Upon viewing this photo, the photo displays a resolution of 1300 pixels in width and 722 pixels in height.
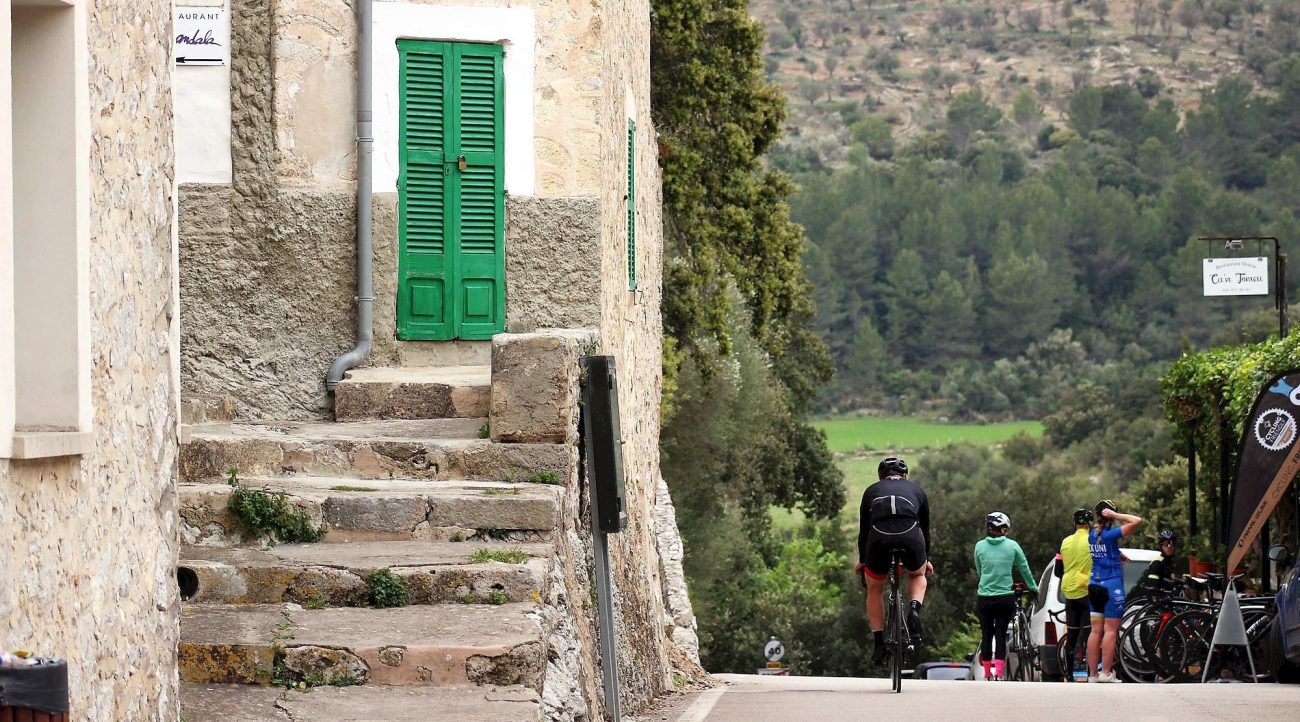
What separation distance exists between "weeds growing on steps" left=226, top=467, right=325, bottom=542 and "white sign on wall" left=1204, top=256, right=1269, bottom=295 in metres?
15.8

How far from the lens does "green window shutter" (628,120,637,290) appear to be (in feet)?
46.3

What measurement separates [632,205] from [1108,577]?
5.15m

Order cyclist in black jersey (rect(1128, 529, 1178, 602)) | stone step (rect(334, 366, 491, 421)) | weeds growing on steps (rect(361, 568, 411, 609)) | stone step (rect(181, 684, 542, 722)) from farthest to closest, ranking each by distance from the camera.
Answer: cyclist in black jersey (rect(1128, 529, 1178, 602)) → stone step (rect(334, 366, 491, 421)) → weeds growing on steps (rect(361, 568, 411, 609)) → stone step (rect(181, 684, 542, 722))

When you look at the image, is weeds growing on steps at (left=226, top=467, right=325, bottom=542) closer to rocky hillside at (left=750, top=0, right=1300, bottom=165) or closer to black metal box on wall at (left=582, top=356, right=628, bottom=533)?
black metal box on wall at (left=582, top=356, right=628, bottom=533)

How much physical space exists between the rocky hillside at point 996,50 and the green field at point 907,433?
29211 millimetres

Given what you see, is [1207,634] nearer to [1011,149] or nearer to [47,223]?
[47,223]

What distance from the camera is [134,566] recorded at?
5746 millimetres

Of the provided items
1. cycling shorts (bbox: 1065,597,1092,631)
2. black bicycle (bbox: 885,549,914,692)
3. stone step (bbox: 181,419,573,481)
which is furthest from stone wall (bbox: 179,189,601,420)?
cycling shorts (bbox: 1065,597,1092,631)

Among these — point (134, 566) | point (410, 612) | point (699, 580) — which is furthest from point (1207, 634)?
point (699, 580)

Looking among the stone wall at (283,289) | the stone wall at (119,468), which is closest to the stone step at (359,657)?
the stone wall at (119,468)

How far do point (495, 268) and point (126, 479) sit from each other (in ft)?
20.9

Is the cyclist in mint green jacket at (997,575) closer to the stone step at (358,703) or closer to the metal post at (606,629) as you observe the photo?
the metal post at (606,629)

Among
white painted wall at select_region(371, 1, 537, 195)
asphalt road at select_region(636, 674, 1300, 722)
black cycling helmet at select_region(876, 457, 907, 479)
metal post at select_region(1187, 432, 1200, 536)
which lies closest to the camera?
asphalt road at select_region(636, 674, 1300, 722)

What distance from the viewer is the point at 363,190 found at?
460 inches
